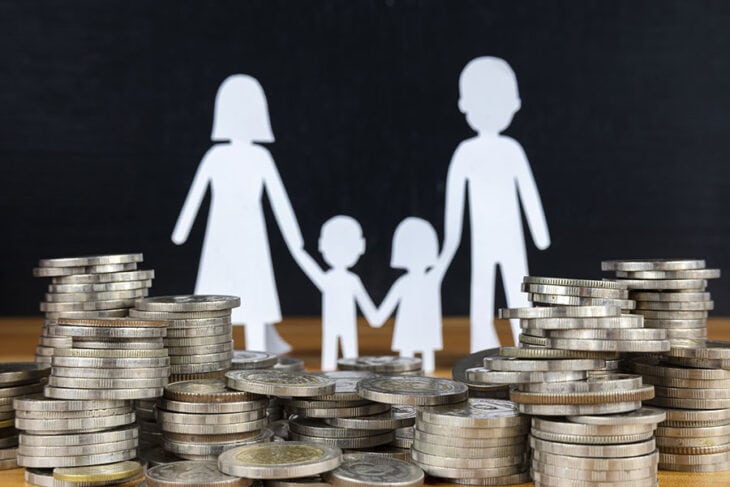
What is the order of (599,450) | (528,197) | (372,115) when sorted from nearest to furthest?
1. (599,450)
2. (528,197)
3. (372,115)

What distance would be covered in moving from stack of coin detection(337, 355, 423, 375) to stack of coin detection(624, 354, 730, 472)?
123 centimetres

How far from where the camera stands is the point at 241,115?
504 centimetres

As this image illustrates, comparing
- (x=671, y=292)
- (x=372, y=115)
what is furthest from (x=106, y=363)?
(x=372, y=115)

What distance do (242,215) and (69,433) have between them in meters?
2.49

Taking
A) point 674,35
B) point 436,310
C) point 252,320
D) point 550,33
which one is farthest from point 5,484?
point 674,35

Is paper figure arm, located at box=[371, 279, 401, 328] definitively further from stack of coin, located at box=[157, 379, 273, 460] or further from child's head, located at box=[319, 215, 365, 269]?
stack of coin, located at box=[157, 379, 273, 460]

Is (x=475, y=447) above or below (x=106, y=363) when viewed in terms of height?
below

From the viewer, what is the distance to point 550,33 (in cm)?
591

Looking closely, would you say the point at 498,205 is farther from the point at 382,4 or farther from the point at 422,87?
the point at 382,4

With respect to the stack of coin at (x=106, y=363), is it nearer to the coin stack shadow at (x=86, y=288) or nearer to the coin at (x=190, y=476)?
the coin at (x=190, y=476)

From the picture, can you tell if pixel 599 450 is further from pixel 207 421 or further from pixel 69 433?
pixel 69 433

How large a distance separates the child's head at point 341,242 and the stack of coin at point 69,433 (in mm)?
2390

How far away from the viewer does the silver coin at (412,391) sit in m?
2.65

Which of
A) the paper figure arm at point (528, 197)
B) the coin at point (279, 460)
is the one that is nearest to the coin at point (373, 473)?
the coin at point (279, 460)
